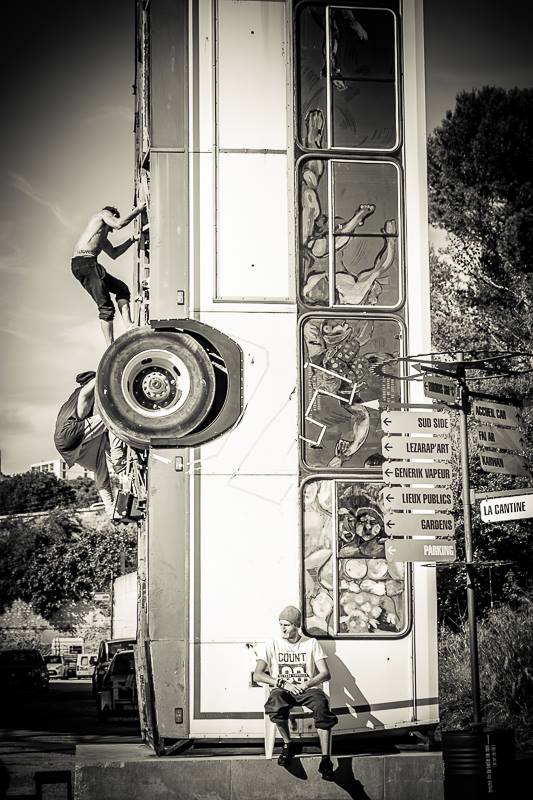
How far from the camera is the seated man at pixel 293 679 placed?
1128 centimetres

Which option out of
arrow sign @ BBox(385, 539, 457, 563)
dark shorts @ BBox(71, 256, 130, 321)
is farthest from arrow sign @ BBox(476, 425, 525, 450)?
dark shorts @ BBox(71, 256, 130, 321)

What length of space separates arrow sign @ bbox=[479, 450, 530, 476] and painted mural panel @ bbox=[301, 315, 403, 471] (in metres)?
1.16

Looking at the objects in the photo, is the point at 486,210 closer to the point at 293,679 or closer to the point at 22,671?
the point at 22,671

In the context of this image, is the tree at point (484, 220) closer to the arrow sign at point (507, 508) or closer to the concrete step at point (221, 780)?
the arrow sign at point (507, 508)

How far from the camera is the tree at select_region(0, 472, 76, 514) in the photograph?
7019cm

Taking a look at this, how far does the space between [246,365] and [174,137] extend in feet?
8.06

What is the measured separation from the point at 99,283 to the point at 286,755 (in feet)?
20.7

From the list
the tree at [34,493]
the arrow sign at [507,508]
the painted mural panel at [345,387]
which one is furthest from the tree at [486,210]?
the tree at [34,493]

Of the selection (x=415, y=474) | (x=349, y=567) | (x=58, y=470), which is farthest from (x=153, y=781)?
(x=58, y=470)

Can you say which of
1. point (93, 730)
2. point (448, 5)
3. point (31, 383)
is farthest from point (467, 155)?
point (93, 730)

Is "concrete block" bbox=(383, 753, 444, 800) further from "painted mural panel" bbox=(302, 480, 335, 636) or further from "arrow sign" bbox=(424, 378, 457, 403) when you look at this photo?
"arrow sign" bbox=(424, 378, 457, 403)

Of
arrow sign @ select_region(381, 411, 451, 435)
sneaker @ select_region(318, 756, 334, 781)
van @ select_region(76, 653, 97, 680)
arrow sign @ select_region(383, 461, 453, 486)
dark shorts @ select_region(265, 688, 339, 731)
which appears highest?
arrow sign @ select_region(381, 411, 451, 435)

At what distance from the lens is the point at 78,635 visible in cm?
5881

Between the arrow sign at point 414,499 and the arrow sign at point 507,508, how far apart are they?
38 centimetres
